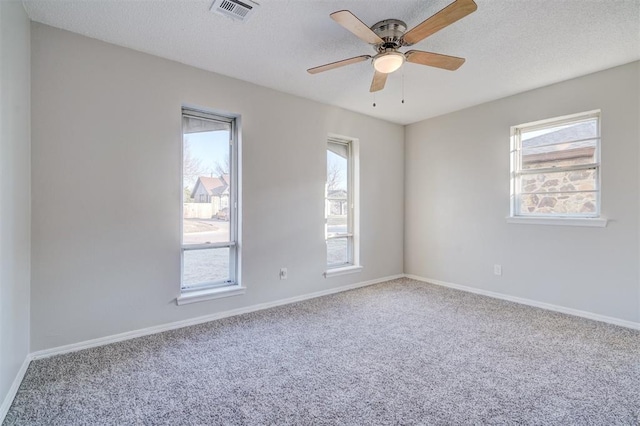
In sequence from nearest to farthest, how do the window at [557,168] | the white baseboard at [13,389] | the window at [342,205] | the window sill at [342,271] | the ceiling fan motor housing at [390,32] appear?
the white baseboard at [13,389], the ceiling fan motor housing at [390,32], the window at [557,168], the window sill at [342,271], the window at [342,205]

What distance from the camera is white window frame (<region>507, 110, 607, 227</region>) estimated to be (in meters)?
3.25

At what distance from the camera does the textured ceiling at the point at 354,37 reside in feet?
7.20

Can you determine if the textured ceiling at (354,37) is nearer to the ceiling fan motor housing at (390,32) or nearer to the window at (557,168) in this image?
the ceiling fan motor housing at (390,32)

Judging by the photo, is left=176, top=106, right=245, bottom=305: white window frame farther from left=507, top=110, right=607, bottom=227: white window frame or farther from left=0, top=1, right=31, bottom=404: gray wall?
left=507, top=110, right=607, bottom=227: white window frame

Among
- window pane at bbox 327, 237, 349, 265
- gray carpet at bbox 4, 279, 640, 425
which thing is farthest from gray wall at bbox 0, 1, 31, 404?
window pane at bbox 327, 237, 349, 265

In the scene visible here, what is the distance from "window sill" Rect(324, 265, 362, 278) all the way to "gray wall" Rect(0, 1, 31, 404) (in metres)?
2.95

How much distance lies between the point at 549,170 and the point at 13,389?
5.06 m

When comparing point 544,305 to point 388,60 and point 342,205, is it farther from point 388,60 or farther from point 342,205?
point 388,60

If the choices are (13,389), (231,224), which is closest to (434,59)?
(231,224)

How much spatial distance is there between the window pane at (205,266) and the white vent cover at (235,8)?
7.13ft

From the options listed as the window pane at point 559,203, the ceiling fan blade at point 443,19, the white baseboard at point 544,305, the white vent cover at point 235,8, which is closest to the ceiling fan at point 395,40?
the ceiling fan blade at point 443,19

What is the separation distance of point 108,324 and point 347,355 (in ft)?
6.61

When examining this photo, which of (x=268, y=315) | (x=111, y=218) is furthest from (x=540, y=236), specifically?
(x=111, y=218)

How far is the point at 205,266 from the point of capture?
3.35m
